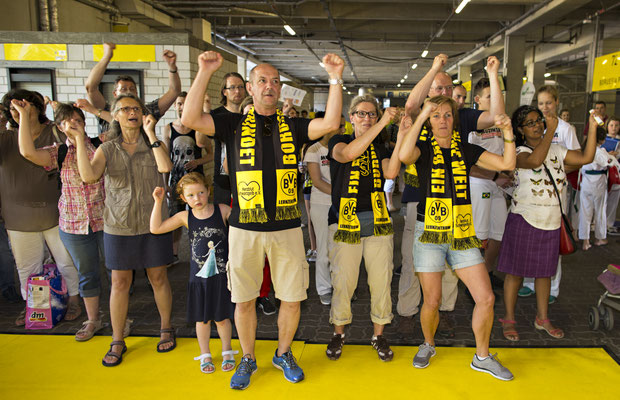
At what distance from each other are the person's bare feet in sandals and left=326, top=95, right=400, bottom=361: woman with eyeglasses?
1032 mm

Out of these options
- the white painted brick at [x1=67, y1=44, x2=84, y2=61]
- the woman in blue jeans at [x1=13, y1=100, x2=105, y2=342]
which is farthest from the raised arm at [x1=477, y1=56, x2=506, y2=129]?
the white painted brick at [x1=67, y1=44, x2=84, y2=61]

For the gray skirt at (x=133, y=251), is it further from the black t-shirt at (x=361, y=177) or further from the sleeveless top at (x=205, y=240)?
the black t-shirt at (x=361, y=177)

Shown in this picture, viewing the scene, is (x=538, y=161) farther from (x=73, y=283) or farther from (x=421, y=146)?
(x=73, y=283)

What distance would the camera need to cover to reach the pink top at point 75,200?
11.6 feet

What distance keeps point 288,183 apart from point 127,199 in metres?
1.24

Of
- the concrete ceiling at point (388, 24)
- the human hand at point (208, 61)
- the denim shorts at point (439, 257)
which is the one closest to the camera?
the human hand at point (208, 61)

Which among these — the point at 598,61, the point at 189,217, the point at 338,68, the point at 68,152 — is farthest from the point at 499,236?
the point at 598,61

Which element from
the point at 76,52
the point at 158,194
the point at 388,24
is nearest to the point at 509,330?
the point at 158,194

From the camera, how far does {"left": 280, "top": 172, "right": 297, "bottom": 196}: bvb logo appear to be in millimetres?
2780

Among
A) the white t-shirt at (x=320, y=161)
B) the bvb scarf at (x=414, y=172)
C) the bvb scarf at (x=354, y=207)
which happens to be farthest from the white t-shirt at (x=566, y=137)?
the bvb scarf at (x=354, y=207)

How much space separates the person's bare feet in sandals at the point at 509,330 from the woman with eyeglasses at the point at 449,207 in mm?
604

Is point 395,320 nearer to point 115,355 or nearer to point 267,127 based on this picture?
point 267,127

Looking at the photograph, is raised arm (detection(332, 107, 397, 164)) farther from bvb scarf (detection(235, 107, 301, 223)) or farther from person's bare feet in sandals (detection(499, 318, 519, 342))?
person's bare feet in sandals (detection(499, 318, 519, 342))

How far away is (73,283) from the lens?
3.97 metres
